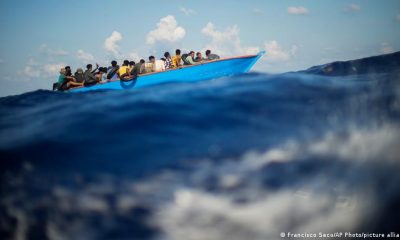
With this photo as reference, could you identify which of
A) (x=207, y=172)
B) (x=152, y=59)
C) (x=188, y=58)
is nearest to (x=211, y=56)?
(x=188, y=58)

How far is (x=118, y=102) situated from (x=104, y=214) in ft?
8.74

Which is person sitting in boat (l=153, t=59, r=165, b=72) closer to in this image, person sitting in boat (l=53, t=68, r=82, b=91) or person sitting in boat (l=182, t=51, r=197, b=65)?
person sitting in boat (l=182, t=51, r=197, b=65)

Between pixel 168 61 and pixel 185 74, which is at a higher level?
pixel 168 61

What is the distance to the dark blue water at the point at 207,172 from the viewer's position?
365 cm

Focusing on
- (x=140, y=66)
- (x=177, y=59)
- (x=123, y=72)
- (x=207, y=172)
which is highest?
(x=177, y=59)

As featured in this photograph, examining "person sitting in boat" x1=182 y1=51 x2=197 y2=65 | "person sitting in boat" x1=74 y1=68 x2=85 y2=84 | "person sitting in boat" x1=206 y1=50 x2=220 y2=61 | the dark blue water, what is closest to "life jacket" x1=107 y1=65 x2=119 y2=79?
"person sitting in boat" x1=74 y1=68 x2=85 y2=84

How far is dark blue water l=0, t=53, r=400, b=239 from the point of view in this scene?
144 inches

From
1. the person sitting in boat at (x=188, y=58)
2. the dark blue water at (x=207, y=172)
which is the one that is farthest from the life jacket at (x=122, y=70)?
the dark blue water at (x=207, y=172)

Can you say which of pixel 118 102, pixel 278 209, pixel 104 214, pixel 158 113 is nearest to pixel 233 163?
pixel 278 209

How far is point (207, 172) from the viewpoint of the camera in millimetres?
3879

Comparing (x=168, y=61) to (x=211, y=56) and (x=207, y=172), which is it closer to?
(x=211, y=56)

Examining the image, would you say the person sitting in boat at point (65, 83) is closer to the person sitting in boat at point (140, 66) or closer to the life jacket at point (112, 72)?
the life jacket at point (112, 72)

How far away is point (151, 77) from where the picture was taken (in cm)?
1477

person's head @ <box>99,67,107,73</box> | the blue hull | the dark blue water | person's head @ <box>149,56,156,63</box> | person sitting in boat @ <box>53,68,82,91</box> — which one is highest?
person's head @ <box>149,56,156,63</box>
